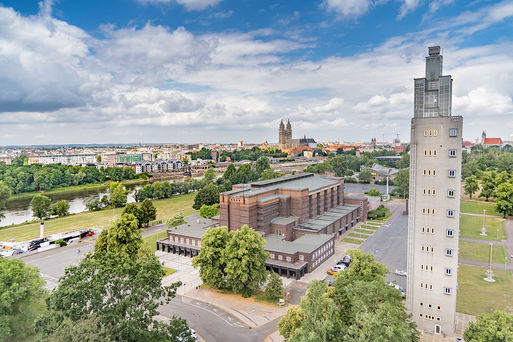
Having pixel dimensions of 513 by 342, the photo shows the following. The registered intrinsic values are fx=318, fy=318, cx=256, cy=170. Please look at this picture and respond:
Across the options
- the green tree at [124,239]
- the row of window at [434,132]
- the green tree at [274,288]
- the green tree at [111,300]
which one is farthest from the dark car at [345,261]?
the green tree at [111,300]

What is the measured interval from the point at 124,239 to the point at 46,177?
352ft

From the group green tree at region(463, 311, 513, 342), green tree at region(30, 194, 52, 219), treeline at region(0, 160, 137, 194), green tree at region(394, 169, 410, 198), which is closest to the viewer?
green tree at region(463, 311, 513, 342)

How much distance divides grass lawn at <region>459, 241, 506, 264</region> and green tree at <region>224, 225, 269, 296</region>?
37.0 meters

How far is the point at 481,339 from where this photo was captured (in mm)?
24578

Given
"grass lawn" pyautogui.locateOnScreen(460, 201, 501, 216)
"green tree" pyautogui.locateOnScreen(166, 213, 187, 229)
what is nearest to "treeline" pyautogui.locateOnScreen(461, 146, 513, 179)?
"grass lawn" pyautogui.locateOnScreen(460, 201, 501, 216)

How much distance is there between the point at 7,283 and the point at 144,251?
21274 millimetres

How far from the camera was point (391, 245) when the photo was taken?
203 feet

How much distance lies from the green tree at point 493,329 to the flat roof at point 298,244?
2600 centimetres

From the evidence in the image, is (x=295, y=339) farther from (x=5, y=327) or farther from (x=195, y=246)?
(x=195, y=246)

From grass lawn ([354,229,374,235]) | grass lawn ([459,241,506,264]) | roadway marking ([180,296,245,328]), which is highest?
grass lawn ([459,241,506,264])

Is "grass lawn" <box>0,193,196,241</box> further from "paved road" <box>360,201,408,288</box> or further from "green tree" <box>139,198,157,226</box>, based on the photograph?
"paved road" <box>360,201,408,288</box>

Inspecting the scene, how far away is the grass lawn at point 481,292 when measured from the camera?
37.8m

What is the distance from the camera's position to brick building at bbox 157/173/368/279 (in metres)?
50.1

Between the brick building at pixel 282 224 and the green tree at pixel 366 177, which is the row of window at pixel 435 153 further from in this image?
the green tree at pixel 366 177
